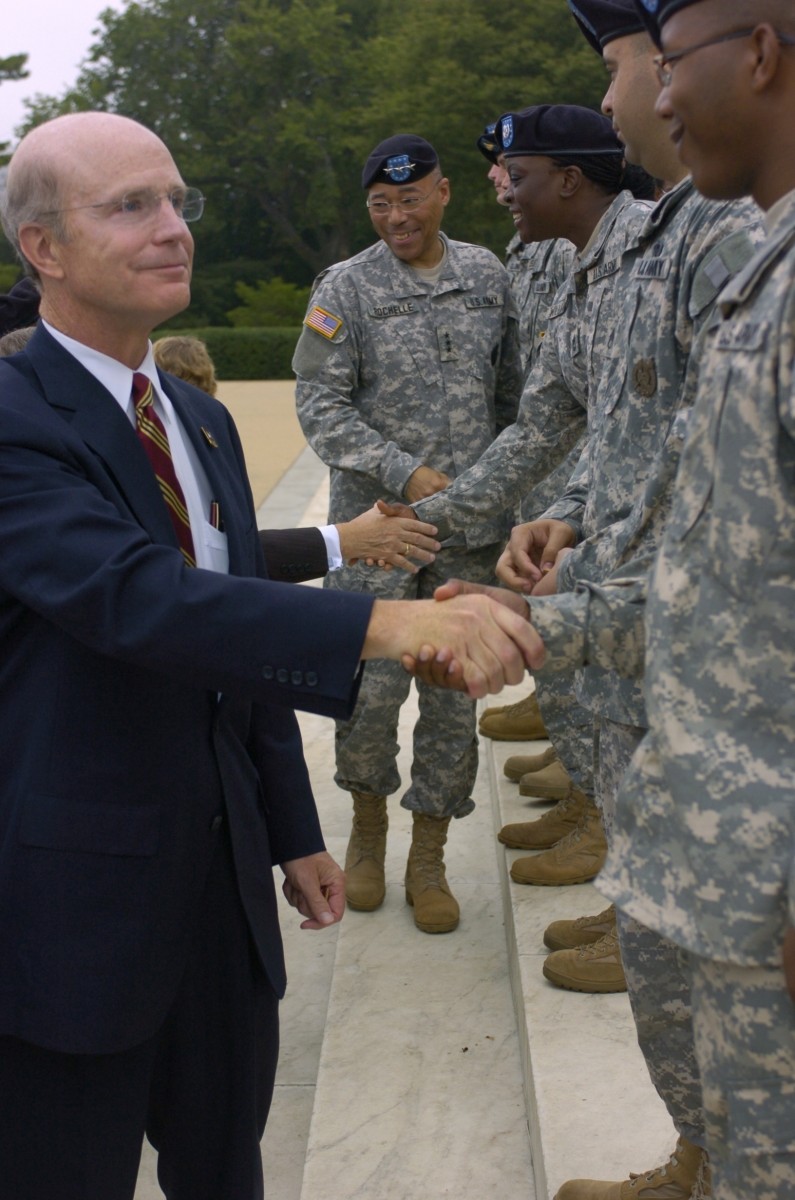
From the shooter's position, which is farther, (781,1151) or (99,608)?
(99,608)

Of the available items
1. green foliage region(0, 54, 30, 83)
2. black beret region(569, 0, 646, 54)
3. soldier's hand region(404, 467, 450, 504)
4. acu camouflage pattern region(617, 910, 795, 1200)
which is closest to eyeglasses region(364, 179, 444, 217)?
soldier's hand region(404, 467, 450, 504)

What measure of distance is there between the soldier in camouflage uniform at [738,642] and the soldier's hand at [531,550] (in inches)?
49.0

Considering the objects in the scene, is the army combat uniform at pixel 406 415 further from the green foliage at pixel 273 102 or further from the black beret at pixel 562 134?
the green foliage at pixel 273 102

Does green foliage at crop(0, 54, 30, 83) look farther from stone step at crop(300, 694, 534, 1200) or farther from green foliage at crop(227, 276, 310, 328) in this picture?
stone step at crop(300, 694, 534, 1200)

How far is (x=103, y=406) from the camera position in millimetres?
2154

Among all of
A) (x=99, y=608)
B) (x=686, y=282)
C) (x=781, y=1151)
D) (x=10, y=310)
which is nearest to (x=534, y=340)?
(x=10, y=310)

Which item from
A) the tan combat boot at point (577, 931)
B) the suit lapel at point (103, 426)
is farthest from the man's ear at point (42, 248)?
the tan combat boot at point (577, 931)

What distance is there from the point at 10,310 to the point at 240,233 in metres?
46.6

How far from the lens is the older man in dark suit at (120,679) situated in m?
2.02

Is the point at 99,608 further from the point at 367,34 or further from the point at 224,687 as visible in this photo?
the point at 367,34

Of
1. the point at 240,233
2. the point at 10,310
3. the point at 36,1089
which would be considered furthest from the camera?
the point at 240,233

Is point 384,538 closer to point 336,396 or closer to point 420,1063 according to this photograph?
point 336,396

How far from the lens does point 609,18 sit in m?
2.71

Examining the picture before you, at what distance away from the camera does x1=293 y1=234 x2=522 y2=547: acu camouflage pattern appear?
14.9ft
